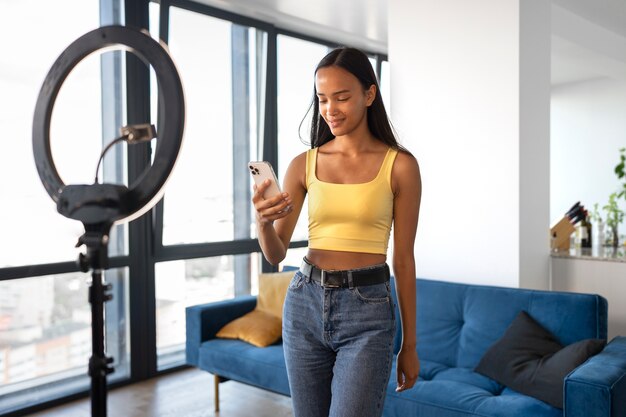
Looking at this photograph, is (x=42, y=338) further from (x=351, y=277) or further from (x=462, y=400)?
(x=351, y=277)

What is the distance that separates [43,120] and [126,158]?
3.11 metres

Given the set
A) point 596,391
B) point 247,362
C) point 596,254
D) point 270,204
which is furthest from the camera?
point 596,254

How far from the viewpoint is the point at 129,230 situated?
3826 millimetres

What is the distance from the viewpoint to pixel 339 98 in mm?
1352

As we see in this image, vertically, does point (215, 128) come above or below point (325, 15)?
below

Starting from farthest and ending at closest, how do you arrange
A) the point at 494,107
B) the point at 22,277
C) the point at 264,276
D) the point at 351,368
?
the point at 264,276 < the point at 22,277 < the point at 494,107 < the point at 351,368

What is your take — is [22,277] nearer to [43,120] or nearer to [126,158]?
[126,158]

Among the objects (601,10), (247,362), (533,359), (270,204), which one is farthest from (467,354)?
(601,10)

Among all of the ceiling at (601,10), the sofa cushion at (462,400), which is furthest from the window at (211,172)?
the ceiling at (601,10)

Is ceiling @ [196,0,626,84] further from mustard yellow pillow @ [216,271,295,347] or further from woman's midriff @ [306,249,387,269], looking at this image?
woman's midriff @ [306,249,387,269]

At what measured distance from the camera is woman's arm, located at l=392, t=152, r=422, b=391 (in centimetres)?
135

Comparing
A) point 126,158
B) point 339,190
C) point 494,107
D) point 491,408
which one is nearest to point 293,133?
point 126,158

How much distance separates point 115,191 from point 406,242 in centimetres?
81

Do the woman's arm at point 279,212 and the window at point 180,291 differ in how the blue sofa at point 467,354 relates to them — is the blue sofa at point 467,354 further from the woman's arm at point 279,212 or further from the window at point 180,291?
the woman's arm at point 279,212
